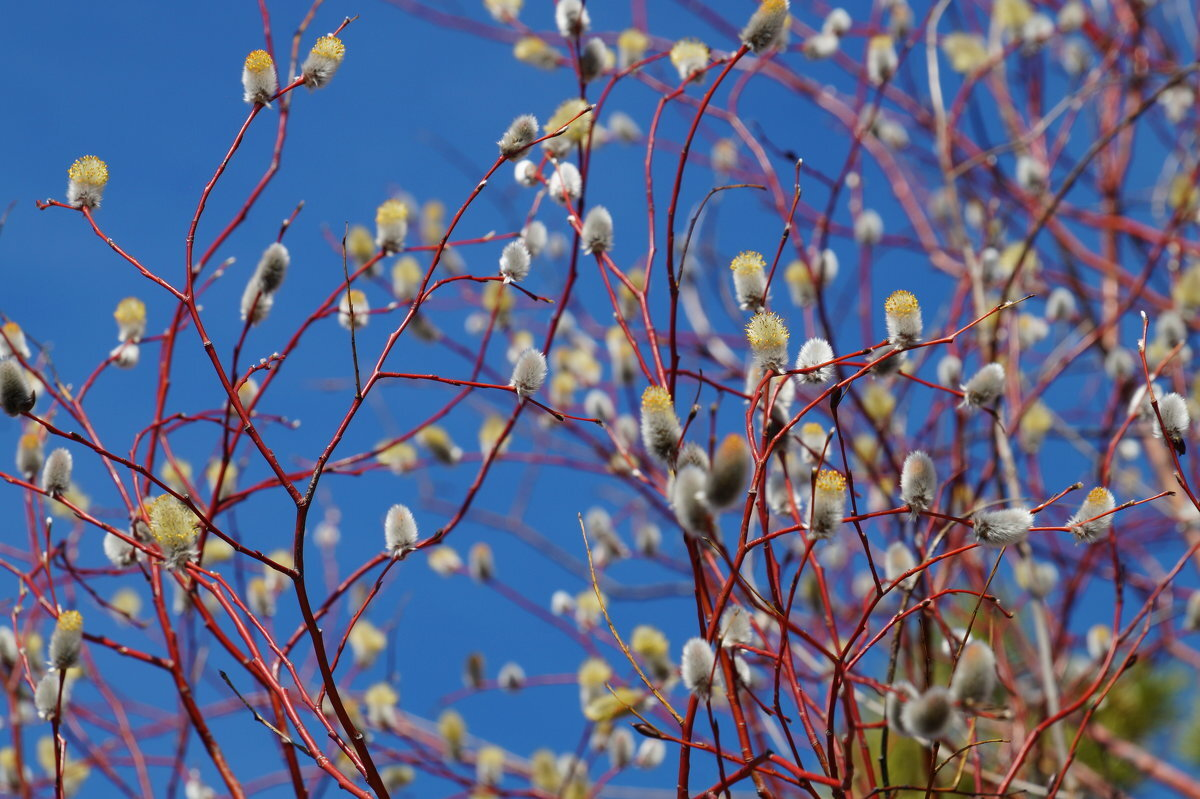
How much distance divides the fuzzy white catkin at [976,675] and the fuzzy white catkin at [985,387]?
1.84 feet

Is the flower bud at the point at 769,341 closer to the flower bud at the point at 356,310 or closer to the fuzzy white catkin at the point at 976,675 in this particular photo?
the fuzzy white catkin at the point at 976,675

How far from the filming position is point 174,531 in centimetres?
108

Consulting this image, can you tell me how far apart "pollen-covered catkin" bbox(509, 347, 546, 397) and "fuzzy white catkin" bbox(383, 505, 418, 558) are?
18cm

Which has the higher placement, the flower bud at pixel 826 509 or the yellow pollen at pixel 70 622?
the yellow pollen at pixel 70 622

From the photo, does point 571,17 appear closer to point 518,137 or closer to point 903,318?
point 518,137

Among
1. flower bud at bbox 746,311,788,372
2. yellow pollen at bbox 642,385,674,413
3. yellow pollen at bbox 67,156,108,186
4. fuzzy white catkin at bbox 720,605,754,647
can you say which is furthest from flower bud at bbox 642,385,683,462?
yellow pollen at bbox 67,156,108,186

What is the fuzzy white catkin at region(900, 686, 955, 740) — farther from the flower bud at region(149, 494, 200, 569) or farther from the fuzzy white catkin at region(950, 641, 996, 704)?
the flower bud at region(149, 494, 200, 569)

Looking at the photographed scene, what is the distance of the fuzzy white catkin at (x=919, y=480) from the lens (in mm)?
1081

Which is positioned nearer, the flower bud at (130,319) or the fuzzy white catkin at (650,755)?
the flower bud at (130,319)

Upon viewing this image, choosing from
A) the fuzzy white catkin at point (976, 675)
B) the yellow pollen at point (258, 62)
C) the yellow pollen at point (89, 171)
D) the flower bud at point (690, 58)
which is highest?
the flower bud at point (690, 58)

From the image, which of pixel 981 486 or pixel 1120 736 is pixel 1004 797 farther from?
pixel 1120 736

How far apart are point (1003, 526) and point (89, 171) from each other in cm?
104

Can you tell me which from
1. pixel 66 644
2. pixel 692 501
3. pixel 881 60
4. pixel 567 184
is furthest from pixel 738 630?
pixel 881 60

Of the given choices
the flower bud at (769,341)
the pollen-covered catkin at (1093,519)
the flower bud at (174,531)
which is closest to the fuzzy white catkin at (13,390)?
the flower bud at (174,531)
